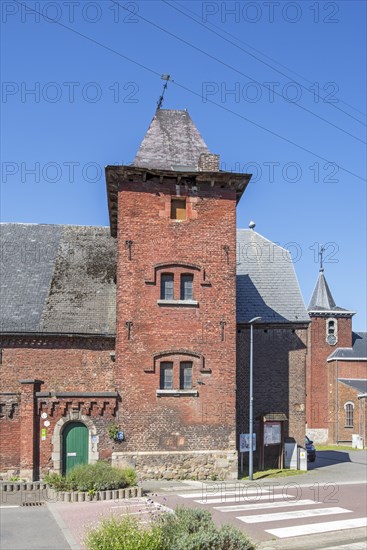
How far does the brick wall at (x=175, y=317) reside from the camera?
2461 centimetres

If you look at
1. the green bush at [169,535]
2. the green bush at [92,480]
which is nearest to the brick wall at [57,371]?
the green bush at [92,480]

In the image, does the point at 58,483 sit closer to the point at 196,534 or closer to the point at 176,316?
the point at 176,316

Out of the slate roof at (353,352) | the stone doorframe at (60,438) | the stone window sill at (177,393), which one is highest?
the slate roof at (353,352)

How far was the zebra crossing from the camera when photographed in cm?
1507

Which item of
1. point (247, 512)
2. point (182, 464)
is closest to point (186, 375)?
point (182, 464)

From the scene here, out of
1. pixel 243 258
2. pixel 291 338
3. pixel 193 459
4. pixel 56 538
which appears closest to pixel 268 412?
pixel 291 338

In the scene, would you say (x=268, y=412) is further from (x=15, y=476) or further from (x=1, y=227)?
(x=1, y=227)

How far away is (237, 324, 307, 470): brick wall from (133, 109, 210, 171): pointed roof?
8.49 metres

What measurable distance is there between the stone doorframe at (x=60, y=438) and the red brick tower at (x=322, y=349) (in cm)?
3354

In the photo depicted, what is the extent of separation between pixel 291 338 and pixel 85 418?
1121cm

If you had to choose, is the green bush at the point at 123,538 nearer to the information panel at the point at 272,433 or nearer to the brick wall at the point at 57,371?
the brick wall at the point at 57,371

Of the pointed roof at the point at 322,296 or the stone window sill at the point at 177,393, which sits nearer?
the stone window sill at the point at 177,393

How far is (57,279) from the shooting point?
28.5 metres

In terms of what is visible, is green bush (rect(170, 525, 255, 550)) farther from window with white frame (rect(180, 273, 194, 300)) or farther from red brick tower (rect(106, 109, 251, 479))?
window with white frame (rect(180, 273, 194, 300))
